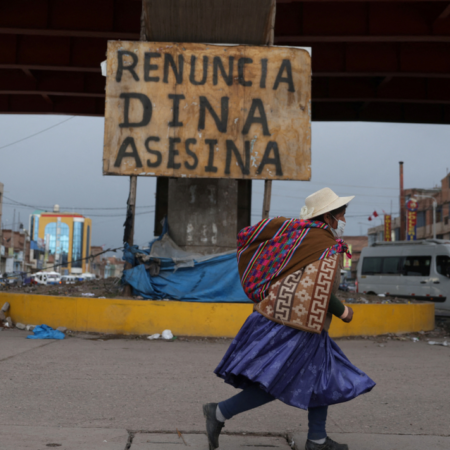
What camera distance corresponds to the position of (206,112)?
34.7 feet

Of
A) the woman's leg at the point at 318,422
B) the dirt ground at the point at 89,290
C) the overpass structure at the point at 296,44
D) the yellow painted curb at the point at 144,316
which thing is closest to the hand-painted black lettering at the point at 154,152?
the overpass structure at the point at 296,44

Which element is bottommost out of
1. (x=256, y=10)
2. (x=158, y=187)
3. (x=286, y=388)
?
(x=286, y=388)

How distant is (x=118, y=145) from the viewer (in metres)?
10.4

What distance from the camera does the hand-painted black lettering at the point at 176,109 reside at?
10.5m

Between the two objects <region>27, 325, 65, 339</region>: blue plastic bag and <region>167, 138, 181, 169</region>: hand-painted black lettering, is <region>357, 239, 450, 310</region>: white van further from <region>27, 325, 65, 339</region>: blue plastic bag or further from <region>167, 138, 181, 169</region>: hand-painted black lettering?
<region>27, 325, 65, 339</region>: blue plastic bag

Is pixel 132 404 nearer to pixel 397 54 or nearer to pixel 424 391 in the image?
pixel 424 391

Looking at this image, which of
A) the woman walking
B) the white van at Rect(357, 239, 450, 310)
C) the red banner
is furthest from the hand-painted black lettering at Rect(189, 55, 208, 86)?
the red banner

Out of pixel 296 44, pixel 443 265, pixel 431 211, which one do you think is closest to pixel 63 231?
pixel 431 211

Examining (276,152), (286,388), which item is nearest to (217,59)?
(276,152)

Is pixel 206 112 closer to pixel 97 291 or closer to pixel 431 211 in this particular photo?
pixel 97 291

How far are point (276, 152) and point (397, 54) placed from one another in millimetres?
6325

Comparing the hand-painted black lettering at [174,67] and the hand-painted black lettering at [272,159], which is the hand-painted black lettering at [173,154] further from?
the hand-painted black lettering at [272,159]

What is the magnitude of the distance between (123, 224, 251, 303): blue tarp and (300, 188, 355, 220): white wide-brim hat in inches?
263

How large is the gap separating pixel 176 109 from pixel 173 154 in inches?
34.6
